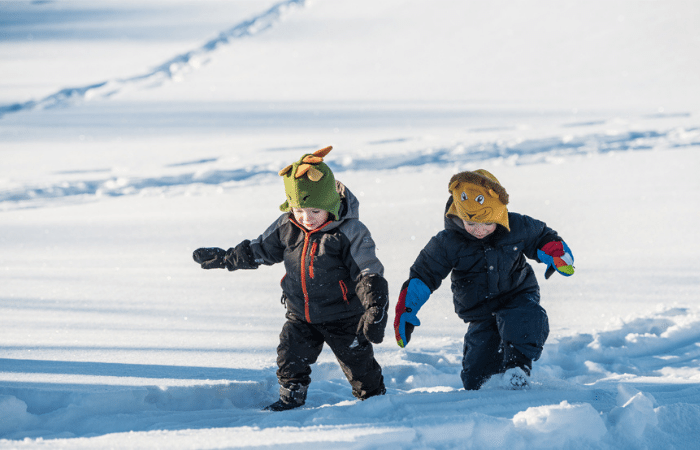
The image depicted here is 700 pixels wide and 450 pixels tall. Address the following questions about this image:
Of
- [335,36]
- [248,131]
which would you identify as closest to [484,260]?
[248,131]

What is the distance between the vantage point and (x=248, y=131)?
8766mm

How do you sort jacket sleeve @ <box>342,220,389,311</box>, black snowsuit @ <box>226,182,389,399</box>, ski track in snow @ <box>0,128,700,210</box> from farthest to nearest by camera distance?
ski track in snow @ <box>0,128,700,210</box>
black snowsuit @ <box>226,182,389,399</box>
jacket sleeve @ <box>342,220,389,311</box>

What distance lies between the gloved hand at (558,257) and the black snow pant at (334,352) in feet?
2.40

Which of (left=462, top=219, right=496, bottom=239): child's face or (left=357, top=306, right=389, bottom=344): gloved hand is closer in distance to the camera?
(left=357, top=306, right=389, bottom=344): gloved hand

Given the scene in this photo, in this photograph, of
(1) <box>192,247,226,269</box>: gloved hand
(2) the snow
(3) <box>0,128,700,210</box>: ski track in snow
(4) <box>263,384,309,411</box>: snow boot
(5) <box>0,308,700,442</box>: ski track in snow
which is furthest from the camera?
(3) <box>0,128,700,210</box>: ski track in snow

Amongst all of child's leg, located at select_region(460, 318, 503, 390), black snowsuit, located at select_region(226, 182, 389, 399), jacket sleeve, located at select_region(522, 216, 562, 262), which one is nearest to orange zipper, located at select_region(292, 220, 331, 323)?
black snowsuit, located at select_region(226, 182, 389, 399)

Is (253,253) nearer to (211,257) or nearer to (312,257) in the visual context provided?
(211,257)

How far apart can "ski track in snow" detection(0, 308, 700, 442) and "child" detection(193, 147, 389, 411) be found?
20 centimetres

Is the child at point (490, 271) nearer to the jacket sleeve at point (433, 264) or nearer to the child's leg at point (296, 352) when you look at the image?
the jacket sleeve at point (433, 264)

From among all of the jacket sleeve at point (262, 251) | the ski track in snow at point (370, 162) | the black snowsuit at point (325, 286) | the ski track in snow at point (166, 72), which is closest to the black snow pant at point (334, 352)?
the black snowsuit at point (325, 286)

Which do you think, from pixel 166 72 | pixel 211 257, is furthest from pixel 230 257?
pixel 166 72

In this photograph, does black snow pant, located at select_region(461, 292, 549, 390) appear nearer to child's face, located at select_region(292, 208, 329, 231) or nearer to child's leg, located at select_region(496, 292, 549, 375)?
child's leg, located at select_region(496, 292, 549, 375)

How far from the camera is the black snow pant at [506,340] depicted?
7.87 ft

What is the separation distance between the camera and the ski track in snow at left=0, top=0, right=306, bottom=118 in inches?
430
